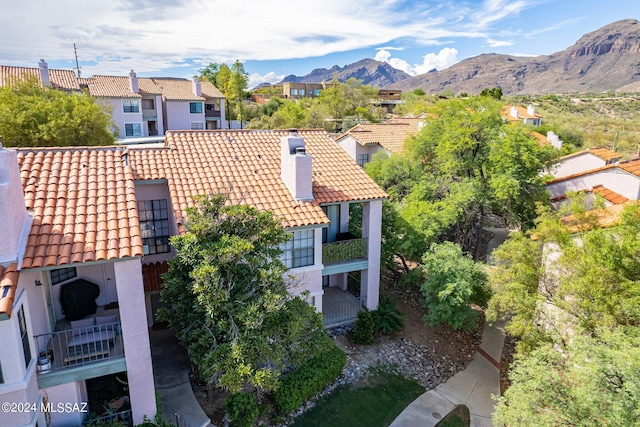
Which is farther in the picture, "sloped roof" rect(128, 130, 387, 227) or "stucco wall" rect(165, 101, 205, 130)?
"stucco wall" rect(165, 101, 205, 130)

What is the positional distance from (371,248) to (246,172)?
6.67 meters

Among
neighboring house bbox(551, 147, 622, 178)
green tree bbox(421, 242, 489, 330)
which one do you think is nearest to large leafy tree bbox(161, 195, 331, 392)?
green tree bbox(421, 242, 489, 330)

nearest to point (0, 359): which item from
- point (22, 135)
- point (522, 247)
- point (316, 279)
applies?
point (316, 279)

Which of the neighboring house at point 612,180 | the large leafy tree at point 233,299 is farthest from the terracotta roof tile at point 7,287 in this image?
the neighboring house at point 612,180

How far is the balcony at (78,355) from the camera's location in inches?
420

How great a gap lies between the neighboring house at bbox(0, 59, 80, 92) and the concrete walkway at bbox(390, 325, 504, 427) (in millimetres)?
46648

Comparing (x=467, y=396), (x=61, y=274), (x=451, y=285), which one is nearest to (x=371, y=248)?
(x=451, y=285)

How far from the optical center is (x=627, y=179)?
22875 millimetres

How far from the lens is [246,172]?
17.2 m

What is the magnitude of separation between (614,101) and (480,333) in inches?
4093

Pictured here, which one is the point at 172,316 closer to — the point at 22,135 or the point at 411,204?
the point at 411,204

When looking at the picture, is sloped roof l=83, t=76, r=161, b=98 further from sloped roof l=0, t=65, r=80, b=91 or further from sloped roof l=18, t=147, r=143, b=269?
sloped roof l=18, t=147, r=143, b=269

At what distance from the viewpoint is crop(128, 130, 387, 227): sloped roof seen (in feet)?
51.3

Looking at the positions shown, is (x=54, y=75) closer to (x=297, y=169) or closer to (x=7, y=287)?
(x=297, y=169)
